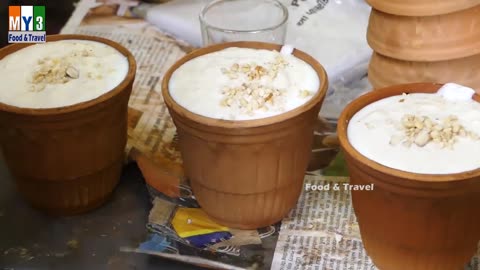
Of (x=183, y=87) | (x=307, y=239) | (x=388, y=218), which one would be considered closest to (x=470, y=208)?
(x=388, y=218)

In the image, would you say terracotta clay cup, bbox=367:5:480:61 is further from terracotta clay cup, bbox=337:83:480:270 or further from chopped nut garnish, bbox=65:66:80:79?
chopped nut garnish, bbox=65:66:80:79

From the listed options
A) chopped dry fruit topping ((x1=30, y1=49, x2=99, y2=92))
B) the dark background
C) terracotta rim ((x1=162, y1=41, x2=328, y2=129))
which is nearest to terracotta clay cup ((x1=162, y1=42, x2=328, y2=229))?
terracotta rim ((x1=162, y1=41, x2=328, y2=129))

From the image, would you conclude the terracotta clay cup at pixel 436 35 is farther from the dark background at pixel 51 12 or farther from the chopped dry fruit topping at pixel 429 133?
the dark background at pixel 51 12

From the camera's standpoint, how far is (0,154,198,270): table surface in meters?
0.64

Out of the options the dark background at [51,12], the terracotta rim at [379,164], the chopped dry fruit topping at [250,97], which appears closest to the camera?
the terracotta rim at [379,164]

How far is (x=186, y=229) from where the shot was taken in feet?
2.15

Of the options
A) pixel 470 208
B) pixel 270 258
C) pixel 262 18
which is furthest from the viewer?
pixel 262 18

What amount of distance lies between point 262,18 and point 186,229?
0.30 meters

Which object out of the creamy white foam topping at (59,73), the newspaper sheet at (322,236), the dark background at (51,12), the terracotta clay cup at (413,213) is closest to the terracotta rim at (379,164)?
the terracotta clay cup at (413,213)

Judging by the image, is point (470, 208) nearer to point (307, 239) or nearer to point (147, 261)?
point (307, 239)

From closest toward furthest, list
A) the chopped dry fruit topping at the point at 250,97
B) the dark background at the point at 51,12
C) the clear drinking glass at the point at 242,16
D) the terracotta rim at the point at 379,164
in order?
the terracotta rim at the point at 379,164 → the chopped dry fruit topping at the point at 250,97 → the clear drinking glass at the point at 242,16 → the dark background at the point at 51,12

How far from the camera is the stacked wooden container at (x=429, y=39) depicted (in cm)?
60

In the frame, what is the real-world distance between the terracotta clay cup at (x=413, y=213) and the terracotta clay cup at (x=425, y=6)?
86 millimetres

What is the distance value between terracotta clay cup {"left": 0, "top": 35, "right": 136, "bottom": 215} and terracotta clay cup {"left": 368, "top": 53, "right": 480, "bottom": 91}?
0.86 ft
